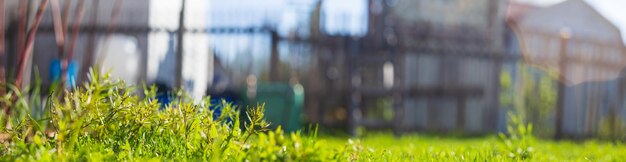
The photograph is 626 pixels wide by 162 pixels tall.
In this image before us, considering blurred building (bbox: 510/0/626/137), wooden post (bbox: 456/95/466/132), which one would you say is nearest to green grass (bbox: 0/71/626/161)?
blurred building (bbox: 510/0/626/137)

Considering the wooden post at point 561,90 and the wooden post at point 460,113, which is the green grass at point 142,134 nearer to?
the wooden post at point 561,90

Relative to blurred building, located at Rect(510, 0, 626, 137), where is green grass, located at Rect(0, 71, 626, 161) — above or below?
above

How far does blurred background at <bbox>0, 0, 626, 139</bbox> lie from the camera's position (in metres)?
9.38

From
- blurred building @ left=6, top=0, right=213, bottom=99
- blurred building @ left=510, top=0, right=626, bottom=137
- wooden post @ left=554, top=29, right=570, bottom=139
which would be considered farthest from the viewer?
blurred building @ left=510, top=0, right=626, bottom=137

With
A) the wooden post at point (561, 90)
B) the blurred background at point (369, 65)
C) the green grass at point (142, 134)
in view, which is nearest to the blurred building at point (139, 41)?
the blurred background at point (369, 65)

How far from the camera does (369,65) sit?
1109 cm

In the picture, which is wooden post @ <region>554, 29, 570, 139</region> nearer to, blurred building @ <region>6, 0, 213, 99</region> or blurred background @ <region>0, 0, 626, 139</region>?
blurred background @ <region>0, 0, 626, 139</region>

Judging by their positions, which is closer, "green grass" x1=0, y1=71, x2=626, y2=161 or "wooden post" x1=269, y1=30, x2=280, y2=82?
"green grass" x1=0, y1=71, x2=626, y2=161

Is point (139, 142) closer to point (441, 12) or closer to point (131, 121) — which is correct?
point (131, 121)

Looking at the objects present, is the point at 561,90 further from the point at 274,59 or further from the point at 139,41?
the point at 139,41

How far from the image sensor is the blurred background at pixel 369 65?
9.38 m

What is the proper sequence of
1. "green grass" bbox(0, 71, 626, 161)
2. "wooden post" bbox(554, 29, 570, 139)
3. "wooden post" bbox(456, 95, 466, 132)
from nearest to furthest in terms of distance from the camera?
"green grass" bbox(0, 71, 626, 161) < "wooden post" bbox(554, 29, 570, 139) < "wooden post" bbox(456, 95, 466, 132)

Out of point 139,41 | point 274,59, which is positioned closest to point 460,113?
point 274,59

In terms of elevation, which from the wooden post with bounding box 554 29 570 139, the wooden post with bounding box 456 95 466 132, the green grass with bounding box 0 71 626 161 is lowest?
the wooden post with bounding box 456 95 466 132
